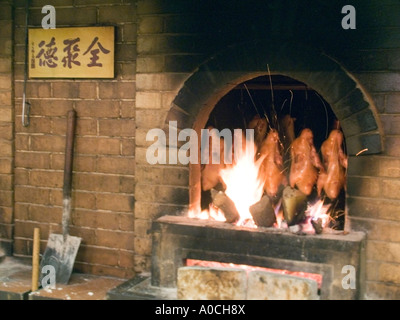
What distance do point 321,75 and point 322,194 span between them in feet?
4.34

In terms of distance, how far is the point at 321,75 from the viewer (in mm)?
4898

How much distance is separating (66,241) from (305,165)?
2.78m

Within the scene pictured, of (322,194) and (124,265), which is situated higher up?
(322,194)

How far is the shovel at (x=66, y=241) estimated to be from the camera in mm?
5758

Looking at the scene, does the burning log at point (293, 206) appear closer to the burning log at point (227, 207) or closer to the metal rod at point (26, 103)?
the burning log at point (227, 207)

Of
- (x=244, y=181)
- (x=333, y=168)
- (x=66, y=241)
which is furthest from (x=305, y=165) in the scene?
(x=66, y=241)

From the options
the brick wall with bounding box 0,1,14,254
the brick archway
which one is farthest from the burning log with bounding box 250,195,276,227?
the brick wall with bounding box 0,1,14,254

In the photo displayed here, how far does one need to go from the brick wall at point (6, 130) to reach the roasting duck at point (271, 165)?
3008 millimetres

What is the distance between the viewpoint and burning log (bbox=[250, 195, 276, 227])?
16.5ft

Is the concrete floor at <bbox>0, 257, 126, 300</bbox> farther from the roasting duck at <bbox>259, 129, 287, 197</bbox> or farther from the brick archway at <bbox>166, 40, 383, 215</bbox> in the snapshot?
the roasting duck at <bbox>259, 129, 287, 197</bbox>

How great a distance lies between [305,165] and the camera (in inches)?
210

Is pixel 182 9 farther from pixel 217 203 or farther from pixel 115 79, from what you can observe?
pixel 217 203

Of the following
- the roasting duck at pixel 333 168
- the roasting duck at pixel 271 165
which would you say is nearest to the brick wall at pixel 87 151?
the roasting duck at pixel 271 165

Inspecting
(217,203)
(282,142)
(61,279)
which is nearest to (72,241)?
(61,279)
